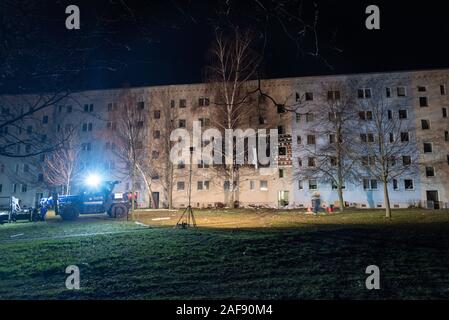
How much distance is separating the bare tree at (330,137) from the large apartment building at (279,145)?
17cm

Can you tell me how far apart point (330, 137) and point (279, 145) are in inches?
244

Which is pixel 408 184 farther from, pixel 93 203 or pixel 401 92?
pixel 93 203

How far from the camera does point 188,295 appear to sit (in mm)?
5543

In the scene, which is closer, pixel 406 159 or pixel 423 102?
pixel 406 159

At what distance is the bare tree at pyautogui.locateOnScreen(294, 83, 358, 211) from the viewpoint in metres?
33.6

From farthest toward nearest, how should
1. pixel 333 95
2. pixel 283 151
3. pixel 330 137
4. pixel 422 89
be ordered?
pixel 283 151 < pixel 333 95 < pixel 330 137 < pixel 422 89

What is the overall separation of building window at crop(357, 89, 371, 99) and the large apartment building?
0.03 metres

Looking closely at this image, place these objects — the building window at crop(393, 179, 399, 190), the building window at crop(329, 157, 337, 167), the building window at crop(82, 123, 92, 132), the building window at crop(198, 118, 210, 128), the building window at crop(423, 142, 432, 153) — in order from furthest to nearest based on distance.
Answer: the building window at crop(82, 123, 92, 132) < the building window at crop(198, 118, 210, 128) < the building window at crop(423, 142, 432, 153) < the building window at crop(393, 179, 399, 190) < the building window at crop(329, 157, 337, 167)

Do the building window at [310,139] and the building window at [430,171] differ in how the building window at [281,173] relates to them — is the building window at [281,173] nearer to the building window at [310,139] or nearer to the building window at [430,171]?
the building window at [310,139]

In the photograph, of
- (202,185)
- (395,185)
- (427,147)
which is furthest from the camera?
(202,185)

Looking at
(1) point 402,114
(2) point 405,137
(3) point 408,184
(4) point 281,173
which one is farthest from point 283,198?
(1) point 402,114

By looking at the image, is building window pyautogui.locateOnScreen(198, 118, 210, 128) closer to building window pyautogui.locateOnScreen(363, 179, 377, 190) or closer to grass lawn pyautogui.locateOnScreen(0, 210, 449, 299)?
building window pyautogui.locateOnScreen(363, 179, 377, 190)

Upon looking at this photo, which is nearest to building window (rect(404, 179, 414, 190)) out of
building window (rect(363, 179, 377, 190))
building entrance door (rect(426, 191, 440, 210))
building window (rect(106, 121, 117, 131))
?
building entrance door (rect(426, 191, 440, 210))

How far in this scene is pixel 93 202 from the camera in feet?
78.5
